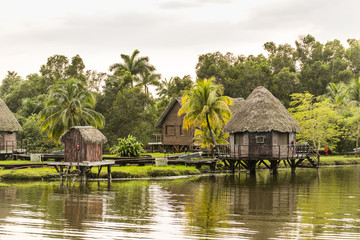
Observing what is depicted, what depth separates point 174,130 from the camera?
5644 cm

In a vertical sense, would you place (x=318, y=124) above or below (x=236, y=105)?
below

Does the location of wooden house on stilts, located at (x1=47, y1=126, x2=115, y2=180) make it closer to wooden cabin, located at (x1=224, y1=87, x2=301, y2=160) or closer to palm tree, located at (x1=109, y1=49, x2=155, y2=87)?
wooden cabin, located at (x1=224, y1=87, x2=301, y2=160)

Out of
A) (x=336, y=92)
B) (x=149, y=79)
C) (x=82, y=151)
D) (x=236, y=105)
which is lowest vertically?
(x=82, y=151)

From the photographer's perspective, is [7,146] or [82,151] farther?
[7,146]

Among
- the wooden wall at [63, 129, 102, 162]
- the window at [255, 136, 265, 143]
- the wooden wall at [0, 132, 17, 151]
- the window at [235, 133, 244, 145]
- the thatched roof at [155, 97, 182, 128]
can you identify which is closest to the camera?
the wooden wall at [63, 129, 102, 162]

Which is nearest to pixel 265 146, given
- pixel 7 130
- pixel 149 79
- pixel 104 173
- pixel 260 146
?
pixel 260 146

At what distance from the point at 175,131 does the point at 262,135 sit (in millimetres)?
19275

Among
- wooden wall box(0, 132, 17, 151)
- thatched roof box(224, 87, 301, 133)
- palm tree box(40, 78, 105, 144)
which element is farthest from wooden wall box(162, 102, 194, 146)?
thatched roof box(224, 87, 301, 133)

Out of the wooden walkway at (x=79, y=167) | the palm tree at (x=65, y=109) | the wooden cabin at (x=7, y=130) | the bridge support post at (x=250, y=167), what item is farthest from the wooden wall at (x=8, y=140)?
the bridge support post at (x=250, y=167)

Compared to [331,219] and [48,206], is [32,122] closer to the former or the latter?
[48,206]

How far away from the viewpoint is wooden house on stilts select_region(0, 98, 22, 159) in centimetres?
4834

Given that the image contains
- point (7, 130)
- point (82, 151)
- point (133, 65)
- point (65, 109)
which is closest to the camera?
point (82, 151)

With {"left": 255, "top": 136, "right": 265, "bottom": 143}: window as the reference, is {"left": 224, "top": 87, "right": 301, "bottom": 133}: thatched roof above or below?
above

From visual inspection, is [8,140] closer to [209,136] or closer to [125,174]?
[209,136]
